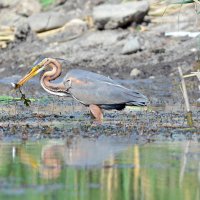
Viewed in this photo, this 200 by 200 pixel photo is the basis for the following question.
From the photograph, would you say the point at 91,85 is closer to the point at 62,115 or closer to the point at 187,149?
the point at 62,115

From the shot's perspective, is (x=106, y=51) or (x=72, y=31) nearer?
(x=106, y=51)

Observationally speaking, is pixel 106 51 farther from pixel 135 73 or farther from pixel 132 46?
pixel 135 73

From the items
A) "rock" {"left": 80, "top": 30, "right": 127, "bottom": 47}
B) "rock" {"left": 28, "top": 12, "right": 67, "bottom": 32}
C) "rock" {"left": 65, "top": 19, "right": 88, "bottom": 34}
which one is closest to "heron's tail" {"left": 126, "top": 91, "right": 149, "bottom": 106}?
"rock" {"left": 80, "top": 30, "right": 127, "bottom": 47}

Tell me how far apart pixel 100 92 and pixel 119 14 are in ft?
30.7

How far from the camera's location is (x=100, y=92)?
12539 mm

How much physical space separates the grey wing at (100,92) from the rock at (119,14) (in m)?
9.12

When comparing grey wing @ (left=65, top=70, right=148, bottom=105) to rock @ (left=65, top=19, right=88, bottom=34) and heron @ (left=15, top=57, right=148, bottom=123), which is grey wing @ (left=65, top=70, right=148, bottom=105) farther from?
rock @ (left=65, top=19, right=88, bottom=34)

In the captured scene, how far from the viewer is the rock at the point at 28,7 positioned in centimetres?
2425

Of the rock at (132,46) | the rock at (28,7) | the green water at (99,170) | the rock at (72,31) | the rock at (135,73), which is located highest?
the rock at (28,7)

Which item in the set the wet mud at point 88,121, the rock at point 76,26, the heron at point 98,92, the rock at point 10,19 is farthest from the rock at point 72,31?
the heron at point 98,92

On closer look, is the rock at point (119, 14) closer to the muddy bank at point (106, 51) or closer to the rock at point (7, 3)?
the muddy bank at point (106, 51)

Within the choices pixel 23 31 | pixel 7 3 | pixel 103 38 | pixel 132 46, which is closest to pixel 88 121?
pixel 132 46

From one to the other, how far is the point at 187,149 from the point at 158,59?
10.8m

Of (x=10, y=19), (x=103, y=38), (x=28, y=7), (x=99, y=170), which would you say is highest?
(x=28, y=7)
